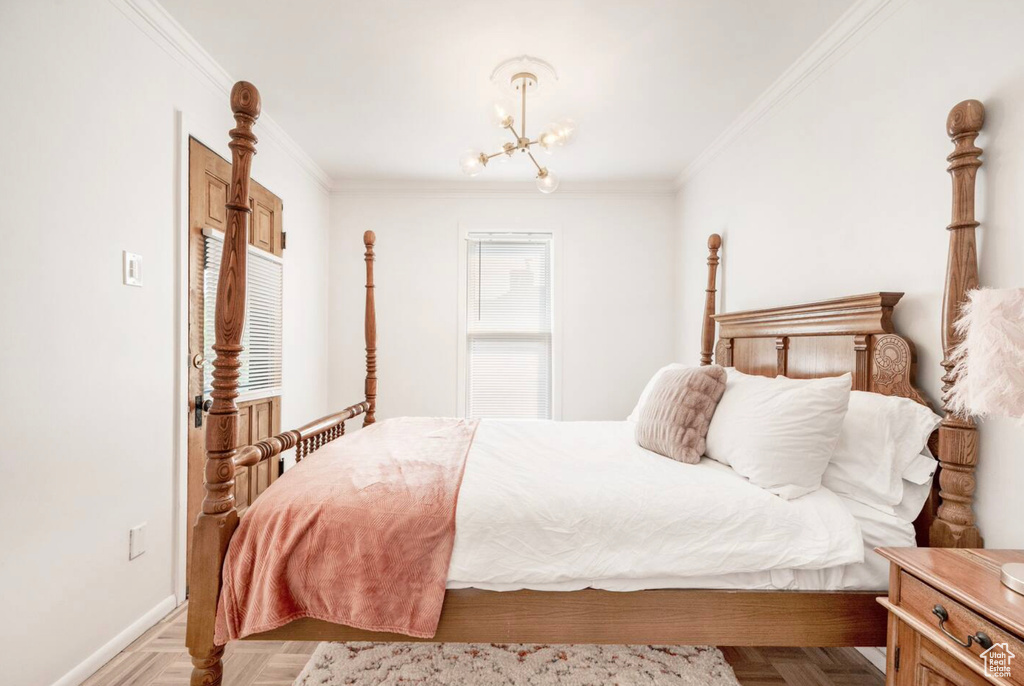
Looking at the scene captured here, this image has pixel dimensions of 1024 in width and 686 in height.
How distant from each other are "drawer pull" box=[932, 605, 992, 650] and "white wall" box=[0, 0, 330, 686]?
2.43 m

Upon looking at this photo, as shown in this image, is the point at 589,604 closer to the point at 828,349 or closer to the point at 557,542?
the point at 557,542

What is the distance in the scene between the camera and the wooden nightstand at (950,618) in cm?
88

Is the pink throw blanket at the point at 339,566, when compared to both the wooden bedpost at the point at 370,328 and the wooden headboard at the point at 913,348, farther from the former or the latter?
the wooden bedpost at the point at 370,328

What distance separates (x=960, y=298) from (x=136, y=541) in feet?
9.80

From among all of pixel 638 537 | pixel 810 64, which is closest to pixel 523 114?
pixel 810 64

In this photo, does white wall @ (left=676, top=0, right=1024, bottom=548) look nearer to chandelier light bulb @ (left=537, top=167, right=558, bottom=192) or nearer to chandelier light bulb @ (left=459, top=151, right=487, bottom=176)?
chandelier light bulb @ (left=537, top=167, right=558, bottom=192)

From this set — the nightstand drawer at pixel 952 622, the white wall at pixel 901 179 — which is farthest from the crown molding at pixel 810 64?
the nightstand drawer at pixel 952 622

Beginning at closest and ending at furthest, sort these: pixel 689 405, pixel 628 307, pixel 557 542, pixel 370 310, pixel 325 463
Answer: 1. pixel 557 542
2. pixel 325 463
3. pixel 689 405
4. pixel 370 310
5. pixel 628 307

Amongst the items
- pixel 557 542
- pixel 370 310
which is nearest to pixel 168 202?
pixel 370 310

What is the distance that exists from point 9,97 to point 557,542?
81.7 inches

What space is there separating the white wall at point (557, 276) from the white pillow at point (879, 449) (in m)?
2.32

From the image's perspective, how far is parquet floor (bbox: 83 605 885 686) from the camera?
1.65m

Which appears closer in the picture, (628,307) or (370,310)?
(370,310)

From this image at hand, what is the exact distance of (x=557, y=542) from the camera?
1348 mm
